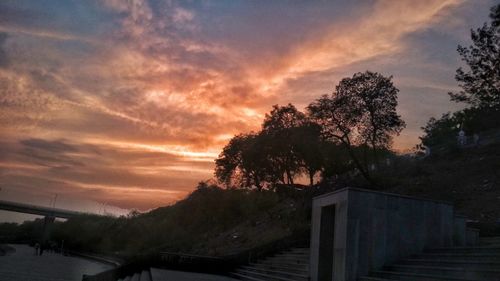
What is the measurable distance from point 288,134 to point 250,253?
20674 mm

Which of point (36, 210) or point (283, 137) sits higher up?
point (283, 137)

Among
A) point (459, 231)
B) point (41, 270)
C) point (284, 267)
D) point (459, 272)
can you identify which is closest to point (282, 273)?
point (284, 267)

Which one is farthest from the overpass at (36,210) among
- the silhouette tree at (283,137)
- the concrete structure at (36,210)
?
the silhouette tree at (283,137)

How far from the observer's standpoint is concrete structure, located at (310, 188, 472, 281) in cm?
1245

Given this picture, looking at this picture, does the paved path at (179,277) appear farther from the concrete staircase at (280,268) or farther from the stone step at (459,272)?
the stone step at (459,272)

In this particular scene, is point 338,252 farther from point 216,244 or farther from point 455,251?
point 216,244

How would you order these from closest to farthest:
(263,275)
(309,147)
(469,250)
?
(469,250) → (263,275) → (309,147)

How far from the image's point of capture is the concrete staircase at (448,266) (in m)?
9.39

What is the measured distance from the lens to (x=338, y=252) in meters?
12.8

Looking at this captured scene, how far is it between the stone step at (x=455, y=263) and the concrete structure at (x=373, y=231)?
2.38 ft

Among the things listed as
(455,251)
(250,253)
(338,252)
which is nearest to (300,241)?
(250,253)

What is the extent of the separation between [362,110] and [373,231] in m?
17.5

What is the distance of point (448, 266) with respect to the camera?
414 inches

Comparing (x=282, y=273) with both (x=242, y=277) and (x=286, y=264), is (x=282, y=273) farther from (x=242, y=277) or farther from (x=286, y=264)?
(x=242, y=277)
